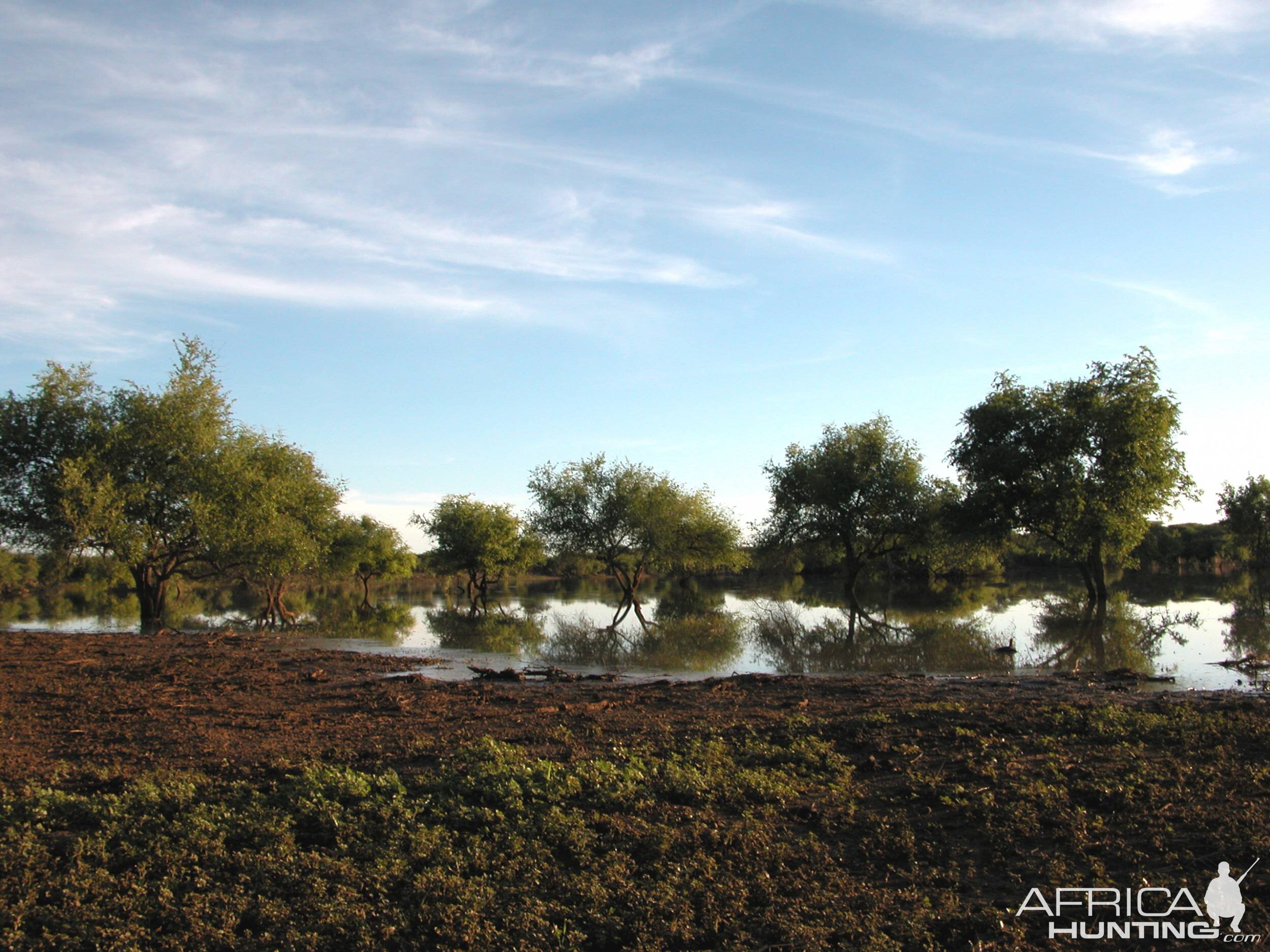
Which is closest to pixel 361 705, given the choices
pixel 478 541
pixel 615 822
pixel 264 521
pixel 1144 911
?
pixel 615 822

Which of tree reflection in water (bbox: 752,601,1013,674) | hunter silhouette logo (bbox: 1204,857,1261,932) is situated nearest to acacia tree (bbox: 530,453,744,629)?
tree reflection in water (bbox: 752,601,1013,674)

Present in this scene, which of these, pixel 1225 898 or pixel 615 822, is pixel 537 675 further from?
pixel 1225 898

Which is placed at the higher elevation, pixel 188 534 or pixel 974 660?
pixel 188 534

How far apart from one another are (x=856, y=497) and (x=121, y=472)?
33.5 metres

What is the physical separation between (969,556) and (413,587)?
196ft

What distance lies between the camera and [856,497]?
42938mm

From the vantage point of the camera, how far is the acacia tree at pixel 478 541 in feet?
171

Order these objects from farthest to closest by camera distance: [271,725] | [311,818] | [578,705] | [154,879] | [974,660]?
[974,660] → [578,705] → [271,725] → [311,818] → [154,879]

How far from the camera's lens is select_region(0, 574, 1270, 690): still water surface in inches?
647

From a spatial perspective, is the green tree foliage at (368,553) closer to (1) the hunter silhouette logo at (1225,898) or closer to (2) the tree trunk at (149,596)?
(2) the tree trunk at (149,596)

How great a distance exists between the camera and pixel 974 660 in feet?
54.3

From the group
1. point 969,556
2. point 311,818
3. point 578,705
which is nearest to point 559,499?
point 969,556

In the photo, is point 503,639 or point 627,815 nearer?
point 627,815

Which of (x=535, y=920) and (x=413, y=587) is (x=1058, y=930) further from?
(x=413, y=587)
